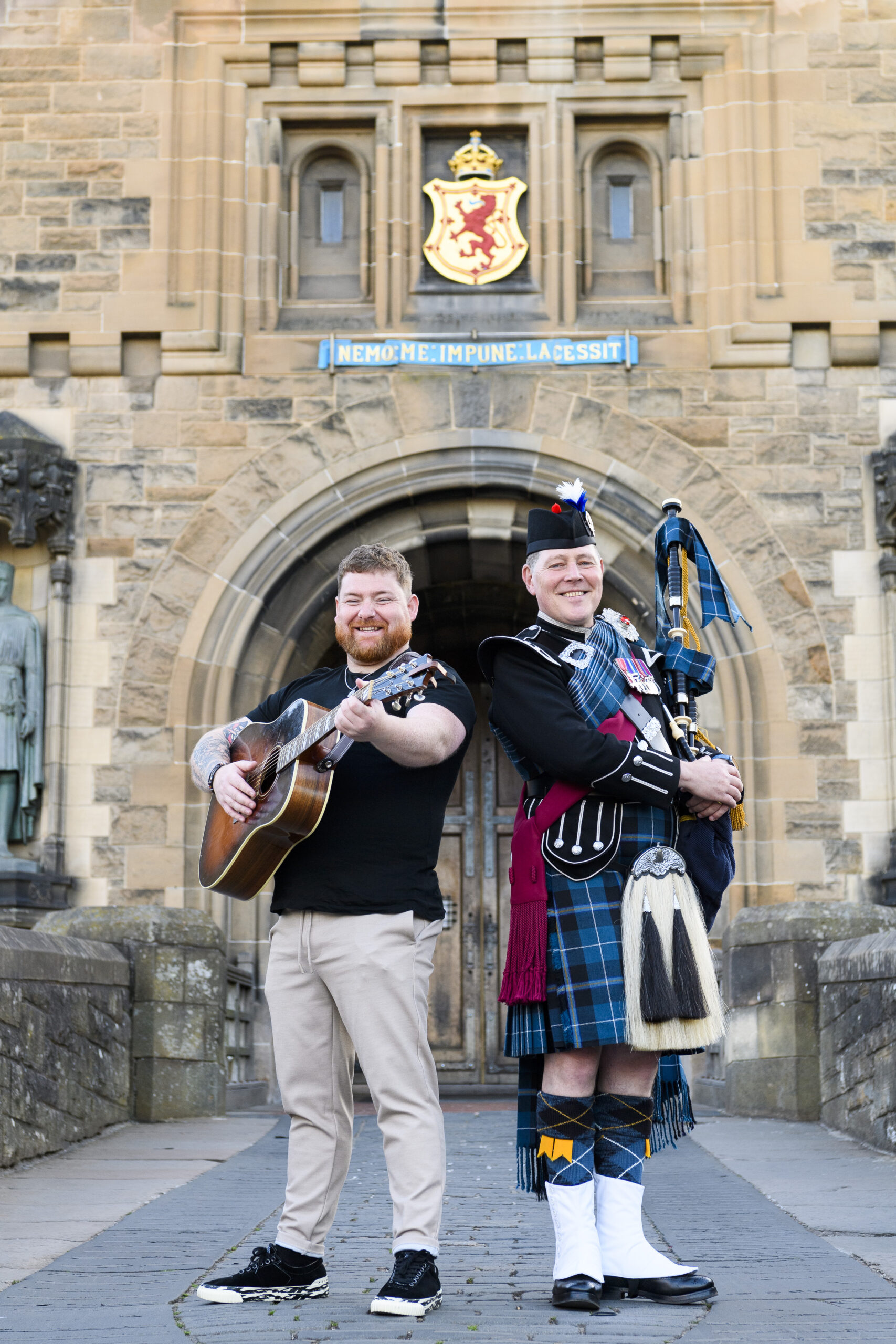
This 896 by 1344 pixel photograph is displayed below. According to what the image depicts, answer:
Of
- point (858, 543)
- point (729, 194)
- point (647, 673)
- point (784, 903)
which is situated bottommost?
point (784, 903)

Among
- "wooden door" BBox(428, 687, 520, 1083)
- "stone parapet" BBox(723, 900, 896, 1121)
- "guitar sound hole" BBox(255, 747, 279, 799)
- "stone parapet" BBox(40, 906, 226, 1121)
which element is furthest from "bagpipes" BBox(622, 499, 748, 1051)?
"wooden door" BBox(428, 687, 520, 1083)

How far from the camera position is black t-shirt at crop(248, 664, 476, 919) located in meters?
3.50

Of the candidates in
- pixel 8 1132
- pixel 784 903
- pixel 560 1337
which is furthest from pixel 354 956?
pixel 784 903

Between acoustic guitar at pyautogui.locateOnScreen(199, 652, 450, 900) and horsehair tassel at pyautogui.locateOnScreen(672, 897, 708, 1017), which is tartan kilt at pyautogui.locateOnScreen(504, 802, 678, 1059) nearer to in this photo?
horsehair tassel at pyautogui.locateOnScreen(672, 897, 708, 1017)

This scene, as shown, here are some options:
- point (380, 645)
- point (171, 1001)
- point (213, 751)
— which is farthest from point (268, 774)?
point (171, 1001)

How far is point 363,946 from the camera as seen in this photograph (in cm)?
346

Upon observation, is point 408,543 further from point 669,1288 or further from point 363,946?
point 669,1288

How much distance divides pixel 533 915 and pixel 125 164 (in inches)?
324

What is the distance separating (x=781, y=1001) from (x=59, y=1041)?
357 centimetres

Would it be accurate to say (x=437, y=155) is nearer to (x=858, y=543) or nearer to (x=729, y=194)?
(x=729, y=194)

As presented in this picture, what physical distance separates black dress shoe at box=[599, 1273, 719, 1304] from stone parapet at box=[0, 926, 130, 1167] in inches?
117

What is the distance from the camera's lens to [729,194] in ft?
34.2

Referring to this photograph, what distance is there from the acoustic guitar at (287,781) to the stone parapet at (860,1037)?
3489mm

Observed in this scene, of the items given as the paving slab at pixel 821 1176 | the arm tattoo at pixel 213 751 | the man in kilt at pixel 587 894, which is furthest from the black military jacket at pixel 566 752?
the paving slab at pixel 821 1176
